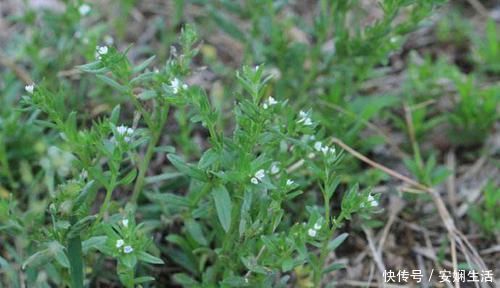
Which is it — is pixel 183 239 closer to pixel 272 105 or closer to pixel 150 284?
pixel 150 284

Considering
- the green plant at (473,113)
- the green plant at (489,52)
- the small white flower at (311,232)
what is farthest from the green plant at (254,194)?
the green plant at (489,52)

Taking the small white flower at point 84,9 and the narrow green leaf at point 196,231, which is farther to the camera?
the small white flower at point 84,9

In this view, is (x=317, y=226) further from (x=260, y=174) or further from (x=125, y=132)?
(x=125, y=132)

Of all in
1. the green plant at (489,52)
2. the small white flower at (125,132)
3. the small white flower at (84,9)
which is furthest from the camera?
the green plant at (489,52)

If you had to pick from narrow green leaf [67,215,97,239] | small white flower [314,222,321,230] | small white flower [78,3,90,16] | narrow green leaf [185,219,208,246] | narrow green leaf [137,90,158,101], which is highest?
narrow green leaf [137,90,158,101]

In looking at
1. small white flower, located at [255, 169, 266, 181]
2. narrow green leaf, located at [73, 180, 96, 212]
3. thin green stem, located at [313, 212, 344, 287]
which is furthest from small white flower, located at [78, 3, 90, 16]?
thin green stem, located at [313, 212, 344, 287]

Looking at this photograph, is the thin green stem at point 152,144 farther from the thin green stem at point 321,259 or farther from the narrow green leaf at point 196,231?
the thin green stem at point 321,259

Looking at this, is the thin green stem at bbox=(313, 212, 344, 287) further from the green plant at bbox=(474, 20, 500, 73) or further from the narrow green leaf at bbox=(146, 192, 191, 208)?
the green plant at bbox=(474, 20, 500, 73)

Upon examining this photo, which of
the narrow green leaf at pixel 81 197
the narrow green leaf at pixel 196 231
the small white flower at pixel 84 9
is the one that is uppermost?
the small white flower at pixel 84 9
